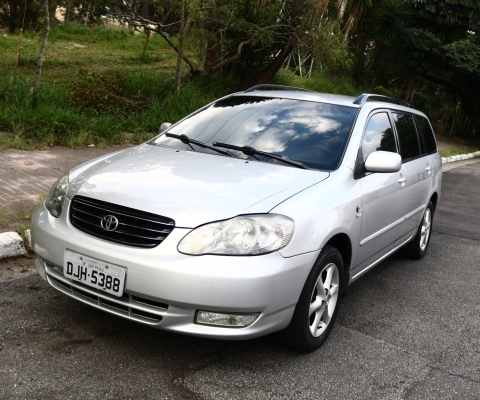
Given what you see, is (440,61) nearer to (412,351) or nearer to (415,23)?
(415,23)

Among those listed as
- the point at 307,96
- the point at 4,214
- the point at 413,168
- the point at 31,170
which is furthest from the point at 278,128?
the point at 31,170

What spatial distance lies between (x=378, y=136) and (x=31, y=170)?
4.42 m

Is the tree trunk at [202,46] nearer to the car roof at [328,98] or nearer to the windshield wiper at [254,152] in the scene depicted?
the car roof at [328,98]

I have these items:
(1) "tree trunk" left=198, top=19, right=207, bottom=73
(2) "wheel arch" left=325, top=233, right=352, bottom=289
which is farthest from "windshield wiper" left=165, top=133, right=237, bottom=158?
(1) "tree trunk" left=198, top=19, right=207, bottom=73

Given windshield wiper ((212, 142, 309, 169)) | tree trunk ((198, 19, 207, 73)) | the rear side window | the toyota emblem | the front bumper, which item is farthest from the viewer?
tree trunk ((198, 19, 207, 73))

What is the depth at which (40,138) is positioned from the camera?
28.0ft

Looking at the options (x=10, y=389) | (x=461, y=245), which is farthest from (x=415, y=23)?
(x=10, y=389)

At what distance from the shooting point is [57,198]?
3.60 metres

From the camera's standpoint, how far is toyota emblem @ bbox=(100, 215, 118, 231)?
10.3 feet

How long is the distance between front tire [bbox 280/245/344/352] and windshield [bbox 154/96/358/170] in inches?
27.9

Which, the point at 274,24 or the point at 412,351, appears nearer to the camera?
the point at 412,351

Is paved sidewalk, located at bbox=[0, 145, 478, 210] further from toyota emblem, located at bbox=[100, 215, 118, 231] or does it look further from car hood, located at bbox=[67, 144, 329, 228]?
toyota emblem, located at bbox=[100, 215, 118, 231]

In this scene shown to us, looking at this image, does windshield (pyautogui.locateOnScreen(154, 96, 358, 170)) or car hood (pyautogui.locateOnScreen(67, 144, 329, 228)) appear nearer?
car hood (pyautogui.locateOnScreen(67, 144, 329, 228))

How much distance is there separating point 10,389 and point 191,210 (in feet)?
4.15
